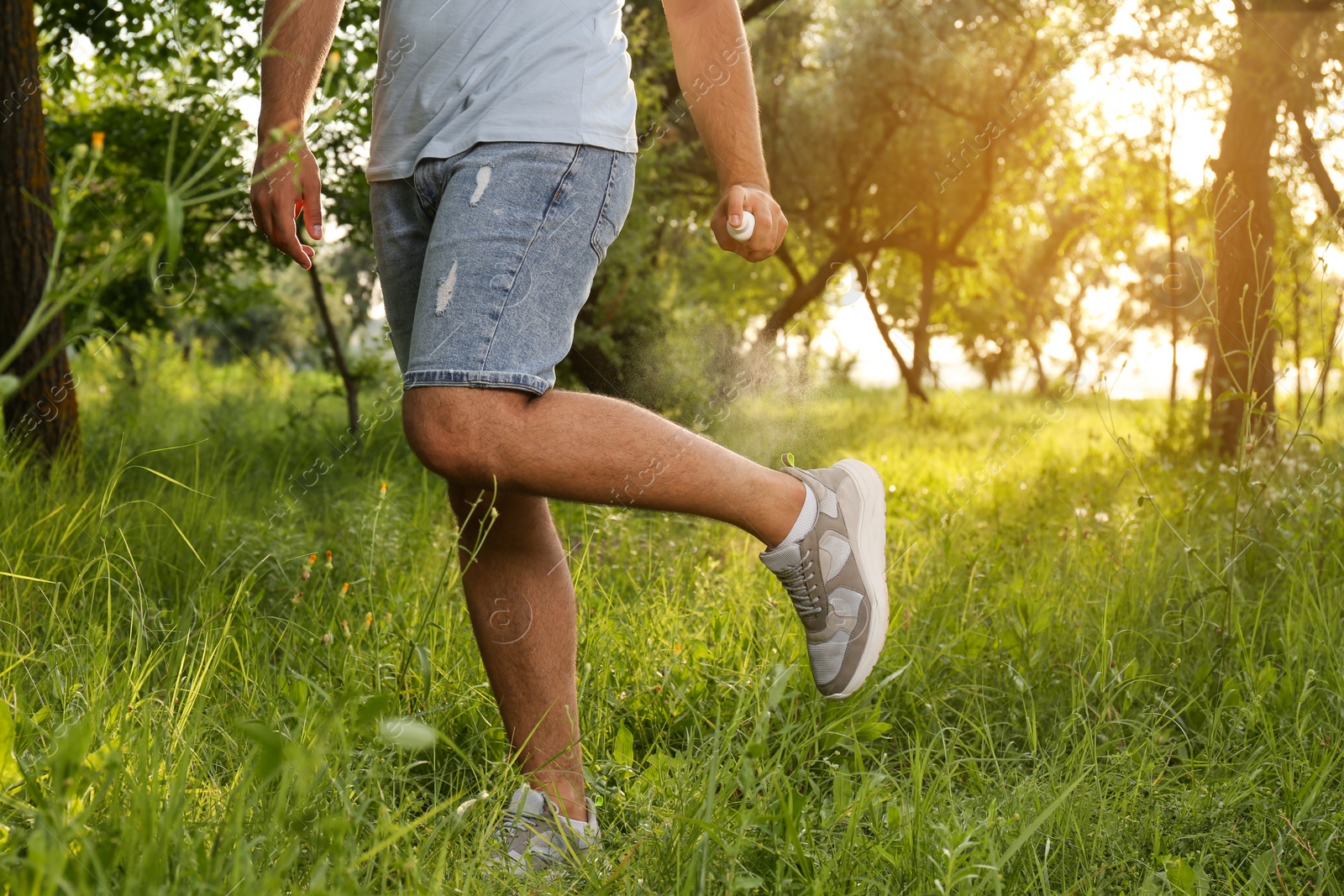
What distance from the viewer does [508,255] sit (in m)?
1.59

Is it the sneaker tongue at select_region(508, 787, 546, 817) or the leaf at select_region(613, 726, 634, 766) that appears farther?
the leaf at select_region(613, 726, 634, 766)

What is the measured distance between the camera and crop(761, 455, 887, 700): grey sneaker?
183 centimetres

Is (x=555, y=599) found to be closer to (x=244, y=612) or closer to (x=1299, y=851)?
(x=244, y=612)

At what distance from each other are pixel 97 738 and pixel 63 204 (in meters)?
0.99

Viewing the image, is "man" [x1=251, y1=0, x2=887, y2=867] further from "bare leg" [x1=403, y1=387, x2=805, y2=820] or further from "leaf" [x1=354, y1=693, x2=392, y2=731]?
"leaf" [x1=354, y1=693, x2=392, y2=731]

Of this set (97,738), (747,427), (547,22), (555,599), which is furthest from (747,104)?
(97,738)

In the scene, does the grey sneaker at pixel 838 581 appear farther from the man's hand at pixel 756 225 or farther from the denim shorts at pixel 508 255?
the denim shorts at pixel 508 255

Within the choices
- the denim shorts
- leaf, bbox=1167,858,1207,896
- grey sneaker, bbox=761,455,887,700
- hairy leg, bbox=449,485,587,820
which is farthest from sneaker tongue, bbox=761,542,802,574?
leaf, bbox=1167,858,1207,896

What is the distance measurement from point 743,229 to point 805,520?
0.52 meters

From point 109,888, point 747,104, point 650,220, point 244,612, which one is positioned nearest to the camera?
point 109,888

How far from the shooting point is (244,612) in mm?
2365

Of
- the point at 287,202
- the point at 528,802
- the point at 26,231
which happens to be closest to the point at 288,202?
the point at 287,202

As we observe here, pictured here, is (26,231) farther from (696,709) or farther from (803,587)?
(803,587)

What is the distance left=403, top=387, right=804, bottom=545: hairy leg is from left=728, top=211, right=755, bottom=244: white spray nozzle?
0.38m
